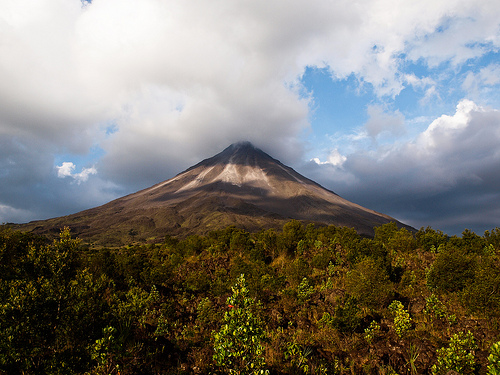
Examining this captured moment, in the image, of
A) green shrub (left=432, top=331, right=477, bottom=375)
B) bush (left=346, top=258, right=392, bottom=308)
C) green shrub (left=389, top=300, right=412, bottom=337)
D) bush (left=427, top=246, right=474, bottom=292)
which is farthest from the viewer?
bush (left=427, top=246, right=474, bottom=292)

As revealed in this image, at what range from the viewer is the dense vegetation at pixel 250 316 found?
7.12 m

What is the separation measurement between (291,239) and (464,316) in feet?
59.8

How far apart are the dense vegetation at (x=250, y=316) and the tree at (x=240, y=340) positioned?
0.09 ft

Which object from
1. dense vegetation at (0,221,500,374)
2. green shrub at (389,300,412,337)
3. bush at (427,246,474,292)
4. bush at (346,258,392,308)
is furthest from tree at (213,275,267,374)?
bush at (427,246,474,292)

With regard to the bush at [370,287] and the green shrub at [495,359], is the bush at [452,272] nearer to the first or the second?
the bush at [370,287]

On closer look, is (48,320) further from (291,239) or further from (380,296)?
(291,239)

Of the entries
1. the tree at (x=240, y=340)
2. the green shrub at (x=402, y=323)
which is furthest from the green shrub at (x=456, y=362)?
the tree at (x=240, y=340)

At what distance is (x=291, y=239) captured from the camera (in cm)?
3112

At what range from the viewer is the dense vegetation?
7.12m

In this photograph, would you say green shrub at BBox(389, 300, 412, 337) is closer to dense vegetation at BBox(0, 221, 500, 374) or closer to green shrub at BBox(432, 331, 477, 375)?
dense vegetation at BBox(0, 221, 500, 374)

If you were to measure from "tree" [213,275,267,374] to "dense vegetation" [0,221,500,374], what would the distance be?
3 cm

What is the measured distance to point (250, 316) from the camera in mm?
6012

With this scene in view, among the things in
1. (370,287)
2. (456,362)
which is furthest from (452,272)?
(456,362)

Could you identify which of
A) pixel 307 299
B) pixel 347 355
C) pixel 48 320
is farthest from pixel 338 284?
pixel 48 320
